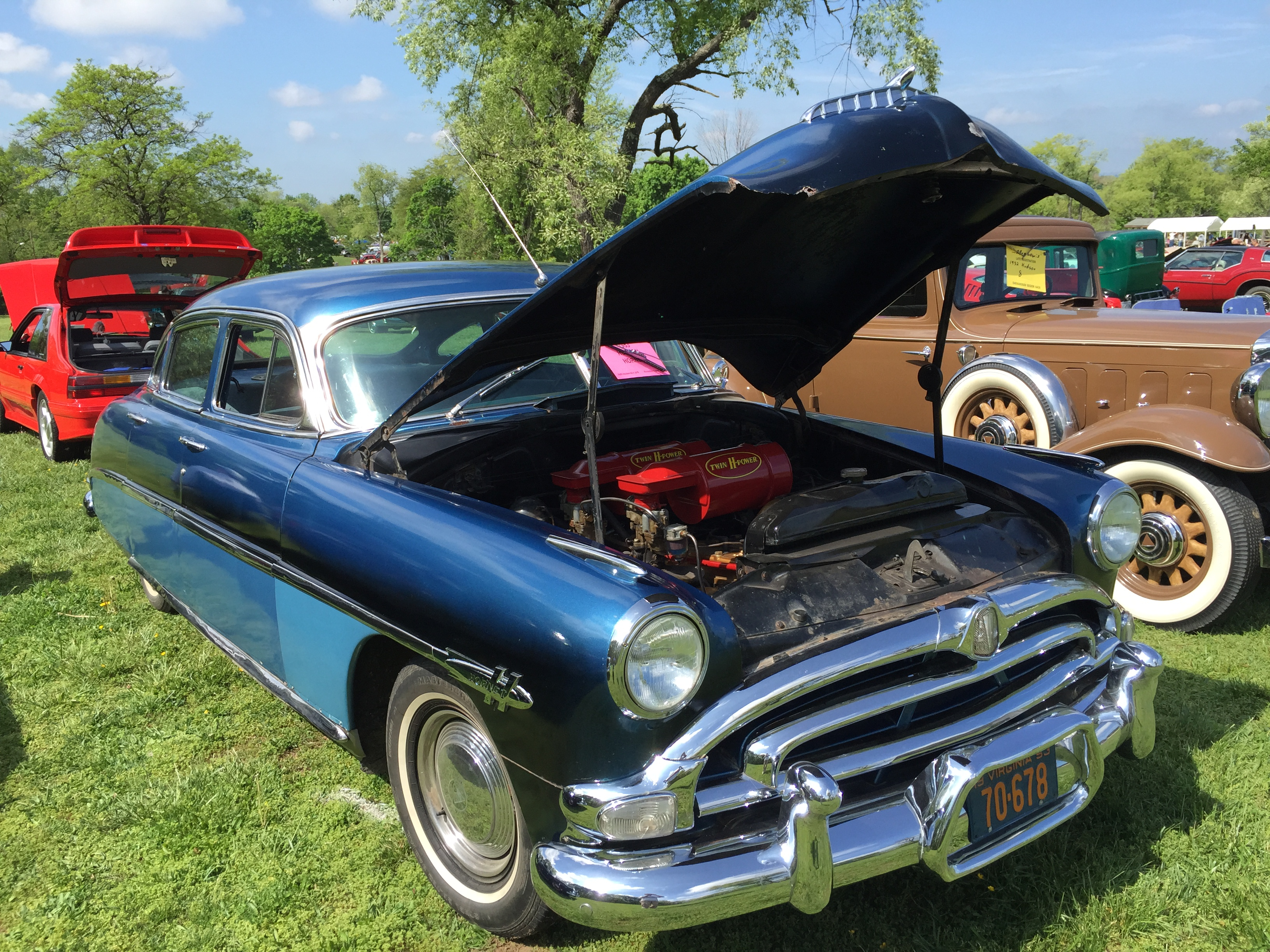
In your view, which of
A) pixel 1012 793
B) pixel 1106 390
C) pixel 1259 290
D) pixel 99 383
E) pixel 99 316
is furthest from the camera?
pixel 1259 290

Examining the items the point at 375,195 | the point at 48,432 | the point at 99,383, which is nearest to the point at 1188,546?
the point at 99,383

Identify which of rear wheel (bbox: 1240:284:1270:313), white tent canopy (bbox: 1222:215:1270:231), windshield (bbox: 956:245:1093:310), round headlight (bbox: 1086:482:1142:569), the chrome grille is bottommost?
the chrome grille

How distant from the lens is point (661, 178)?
33.8 m

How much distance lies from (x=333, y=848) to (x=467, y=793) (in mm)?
692

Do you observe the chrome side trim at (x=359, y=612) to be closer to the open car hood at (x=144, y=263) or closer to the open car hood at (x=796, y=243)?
the open car hood at (x=796, y=243)

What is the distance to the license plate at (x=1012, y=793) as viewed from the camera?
201 centimetres

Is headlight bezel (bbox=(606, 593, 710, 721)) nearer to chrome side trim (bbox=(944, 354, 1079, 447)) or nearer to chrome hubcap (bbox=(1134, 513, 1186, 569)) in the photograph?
chrome hubcap (bbox=(1134, 513, 1186, 569))

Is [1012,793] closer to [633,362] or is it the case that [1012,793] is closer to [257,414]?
[633,362]

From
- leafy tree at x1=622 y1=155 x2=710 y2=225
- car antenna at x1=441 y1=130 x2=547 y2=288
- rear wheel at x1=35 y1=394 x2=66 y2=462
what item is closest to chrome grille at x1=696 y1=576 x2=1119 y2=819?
car antenna at x1=441 y1=130 x2=547 y2=288

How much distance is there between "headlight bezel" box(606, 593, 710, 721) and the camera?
5.84ft

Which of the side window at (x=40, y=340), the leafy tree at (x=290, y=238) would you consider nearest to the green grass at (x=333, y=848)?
the side window at (x=40, y=340)

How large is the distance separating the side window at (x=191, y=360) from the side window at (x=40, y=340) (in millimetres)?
5032

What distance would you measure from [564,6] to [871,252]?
703 inches

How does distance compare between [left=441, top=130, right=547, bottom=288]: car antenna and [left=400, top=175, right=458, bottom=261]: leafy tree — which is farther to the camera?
[left=400, top=175, right=458, bottom=261]: leafy tree
